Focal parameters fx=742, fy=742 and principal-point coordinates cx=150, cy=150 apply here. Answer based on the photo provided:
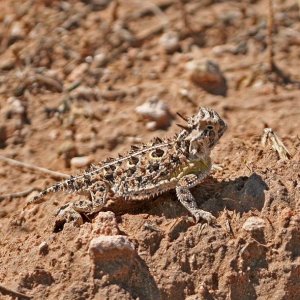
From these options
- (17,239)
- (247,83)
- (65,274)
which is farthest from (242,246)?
(247,83)

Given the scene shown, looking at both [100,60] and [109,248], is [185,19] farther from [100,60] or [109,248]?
[109,248]

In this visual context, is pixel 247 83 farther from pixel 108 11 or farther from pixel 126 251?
pixel 126 251

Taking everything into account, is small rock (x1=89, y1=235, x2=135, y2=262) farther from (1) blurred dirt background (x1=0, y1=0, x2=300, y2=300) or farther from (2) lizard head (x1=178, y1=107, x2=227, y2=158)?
(2) lizard head (x1=178, y1=107, x2=227, y2=158)

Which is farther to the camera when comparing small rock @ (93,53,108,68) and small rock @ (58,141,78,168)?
small rock @ (93,53,108,68)

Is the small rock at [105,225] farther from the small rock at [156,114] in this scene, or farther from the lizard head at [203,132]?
the small rock at [156,114]

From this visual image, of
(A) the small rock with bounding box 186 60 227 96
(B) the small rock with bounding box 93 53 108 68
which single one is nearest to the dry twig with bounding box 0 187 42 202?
(B) the small rock with bounding box 93 53 108 68

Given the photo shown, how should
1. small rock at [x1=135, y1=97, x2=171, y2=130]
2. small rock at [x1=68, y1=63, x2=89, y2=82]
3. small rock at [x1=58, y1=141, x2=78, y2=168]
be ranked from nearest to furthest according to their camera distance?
small rock at [x1=58, y1=141, x2=78, y2=168] → small rock at [x1=135, y1=97, x2=171, y2=130] → small rock at [x1=68, y1=63, x2=89, y2=82]

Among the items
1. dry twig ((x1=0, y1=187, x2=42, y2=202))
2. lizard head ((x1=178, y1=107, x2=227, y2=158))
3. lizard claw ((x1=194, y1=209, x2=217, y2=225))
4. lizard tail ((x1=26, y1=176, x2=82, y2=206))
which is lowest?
dry twig ((x1=0, y1=187, x2=42, y2=202))
